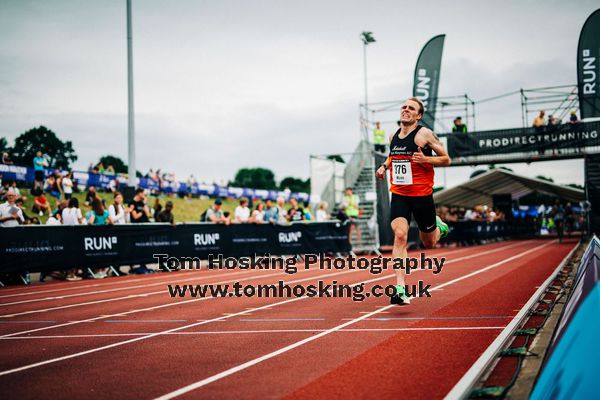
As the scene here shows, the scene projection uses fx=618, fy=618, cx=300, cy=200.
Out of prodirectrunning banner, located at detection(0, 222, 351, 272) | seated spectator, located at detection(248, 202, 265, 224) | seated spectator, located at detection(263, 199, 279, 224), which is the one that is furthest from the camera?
seated spectator, located at detection(263, 199, 279, 224)

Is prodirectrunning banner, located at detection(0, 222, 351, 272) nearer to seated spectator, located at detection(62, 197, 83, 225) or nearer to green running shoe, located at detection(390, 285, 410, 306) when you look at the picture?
seated spectator, located at detection(62, 197, 83, 225)

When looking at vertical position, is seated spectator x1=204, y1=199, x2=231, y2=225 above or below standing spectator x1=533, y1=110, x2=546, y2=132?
below

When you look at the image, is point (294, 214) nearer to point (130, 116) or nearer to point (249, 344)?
point (130, 116)

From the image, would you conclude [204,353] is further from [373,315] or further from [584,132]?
[584,132]

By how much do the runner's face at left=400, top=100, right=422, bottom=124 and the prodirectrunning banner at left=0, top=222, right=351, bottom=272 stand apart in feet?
33.4

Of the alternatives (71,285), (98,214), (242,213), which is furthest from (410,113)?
(242,213)

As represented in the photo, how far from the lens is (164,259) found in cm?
1752

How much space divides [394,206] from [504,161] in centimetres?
2338

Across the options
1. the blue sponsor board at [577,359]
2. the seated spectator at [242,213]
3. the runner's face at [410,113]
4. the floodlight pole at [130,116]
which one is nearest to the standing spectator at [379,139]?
the seated spectator at [242,213]

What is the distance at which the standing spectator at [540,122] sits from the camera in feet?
92.6

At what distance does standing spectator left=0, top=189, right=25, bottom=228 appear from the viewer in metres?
14.2

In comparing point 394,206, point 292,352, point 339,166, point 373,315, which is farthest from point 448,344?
point 339,166

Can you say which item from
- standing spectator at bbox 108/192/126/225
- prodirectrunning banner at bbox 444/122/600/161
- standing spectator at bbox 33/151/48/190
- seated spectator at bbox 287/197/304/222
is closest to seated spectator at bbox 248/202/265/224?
seated spectator at bbox 287/197/304/222

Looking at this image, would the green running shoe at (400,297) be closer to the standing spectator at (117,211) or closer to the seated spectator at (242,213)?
the standing spectator at (117,211)
